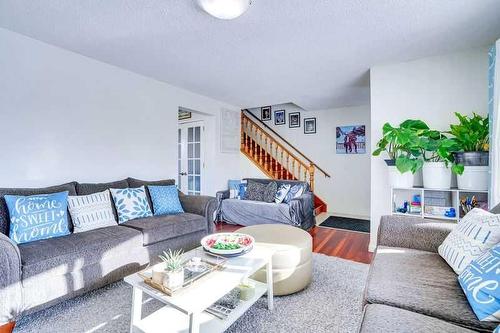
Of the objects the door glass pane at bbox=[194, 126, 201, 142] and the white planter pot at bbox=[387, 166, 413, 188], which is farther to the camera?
the door glass pane at bbox=[194, 126, 201, 142]

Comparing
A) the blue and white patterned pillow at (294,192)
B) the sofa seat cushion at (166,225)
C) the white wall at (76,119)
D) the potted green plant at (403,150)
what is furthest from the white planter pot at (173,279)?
the blue and white patterned pillow at (294,192)

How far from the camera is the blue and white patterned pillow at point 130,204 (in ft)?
8.34

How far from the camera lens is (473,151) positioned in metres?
2.28

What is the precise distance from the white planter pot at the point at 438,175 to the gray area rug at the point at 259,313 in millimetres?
1291

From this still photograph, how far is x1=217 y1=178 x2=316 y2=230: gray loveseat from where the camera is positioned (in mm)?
3811

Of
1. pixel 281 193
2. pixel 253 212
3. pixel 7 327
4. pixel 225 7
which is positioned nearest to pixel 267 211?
pixel 253 212

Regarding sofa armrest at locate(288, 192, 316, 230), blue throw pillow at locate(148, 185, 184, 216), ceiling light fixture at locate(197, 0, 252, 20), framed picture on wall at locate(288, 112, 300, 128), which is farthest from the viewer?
framed picture on wall at locate(288, 112, 300, 128)

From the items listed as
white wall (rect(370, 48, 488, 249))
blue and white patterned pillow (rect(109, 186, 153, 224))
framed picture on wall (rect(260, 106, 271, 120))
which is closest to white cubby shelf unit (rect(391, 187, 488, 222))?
white wall (rect(370, 48, 488, 249))

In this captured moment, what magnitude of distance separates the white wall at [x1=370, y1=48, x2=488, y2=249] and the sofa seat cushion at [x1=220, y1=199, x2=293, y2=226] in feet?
4.38

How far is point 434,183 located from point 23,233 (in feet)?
12.1

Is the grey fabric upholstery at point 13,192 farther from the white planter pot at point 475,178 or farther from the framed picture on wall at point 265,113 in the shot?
the framed picture on wall at point 265,113

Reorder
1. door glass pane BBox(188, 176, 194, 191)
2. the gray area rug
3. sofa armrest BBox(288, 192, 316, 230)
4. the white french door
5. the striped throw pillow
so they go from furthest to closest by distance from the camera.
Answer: door glass pane BBox(188, 176, 194, 191) < the white french door < sofa armrest BBox(288, 192, 316, 230) < the striped throw pillow < the gray area rug

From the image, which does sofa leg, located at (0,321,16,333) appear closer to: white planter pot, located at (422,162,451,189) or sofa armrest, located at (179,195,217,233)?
sofa armrest, located at (179,195,217,233)

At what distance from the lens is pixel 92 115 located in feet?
9.29
